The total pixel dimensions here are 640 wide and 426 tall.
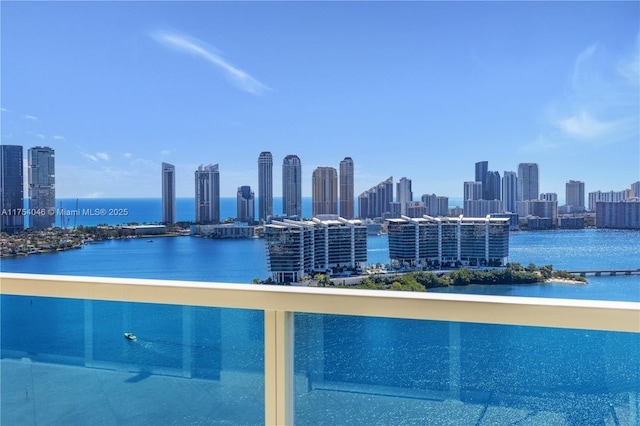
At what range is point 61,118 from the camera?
480 centimetres

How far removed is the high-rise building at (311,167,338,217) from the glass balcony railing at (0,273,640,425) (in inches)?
93.3

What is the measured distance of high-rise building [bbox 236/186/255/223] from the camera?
14.0ft

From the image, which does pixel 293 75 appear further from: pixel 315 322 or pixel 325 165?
pixel 315 322

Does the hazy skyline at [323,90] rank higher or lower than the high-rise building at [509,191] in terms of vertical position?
higher

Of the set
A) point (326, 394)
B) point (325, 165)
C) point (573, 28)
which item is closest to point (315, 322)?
point (326, 394)

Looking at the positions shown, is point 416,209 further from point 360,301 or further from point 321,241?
point 360,301

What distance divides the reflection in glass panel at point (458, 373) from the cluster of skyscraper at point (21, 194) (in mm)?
3580

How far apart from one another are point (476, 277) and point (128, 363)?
2.17m

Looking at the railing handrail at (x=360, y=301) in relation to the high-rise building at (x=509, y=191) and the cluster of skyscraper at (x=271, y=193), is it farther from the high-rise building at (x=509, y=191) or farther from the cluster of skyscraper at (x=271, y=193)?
the high-rise building at (x=509, y=191)

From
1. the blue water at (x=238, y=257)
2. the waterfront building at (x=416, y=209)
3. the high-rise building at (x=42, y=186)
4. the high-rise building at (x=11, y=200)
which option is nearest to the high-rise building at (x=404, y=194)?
the waterfront building at (x=416, y=209)

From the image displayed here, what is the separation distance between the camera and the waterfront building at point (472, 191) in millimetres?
4023

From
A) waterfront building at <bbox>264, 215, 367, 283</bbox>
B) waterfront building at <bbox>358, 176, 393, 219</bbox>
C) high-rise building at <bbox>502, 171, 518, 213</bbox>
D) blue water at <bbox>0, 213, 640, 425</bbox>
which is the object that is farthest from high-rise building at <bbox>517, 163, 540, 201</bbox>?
blue water at <bbox>0, 213, 640, 425</bbox>

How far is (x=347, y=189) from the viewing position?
14.3 feet

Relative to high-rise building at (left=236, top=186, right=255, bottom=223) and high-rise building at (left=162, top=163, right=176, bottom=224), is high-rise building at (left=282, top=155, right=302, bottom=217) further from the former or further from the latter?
high-rise building at (left=162, top=163, right=176, bottom=224)
